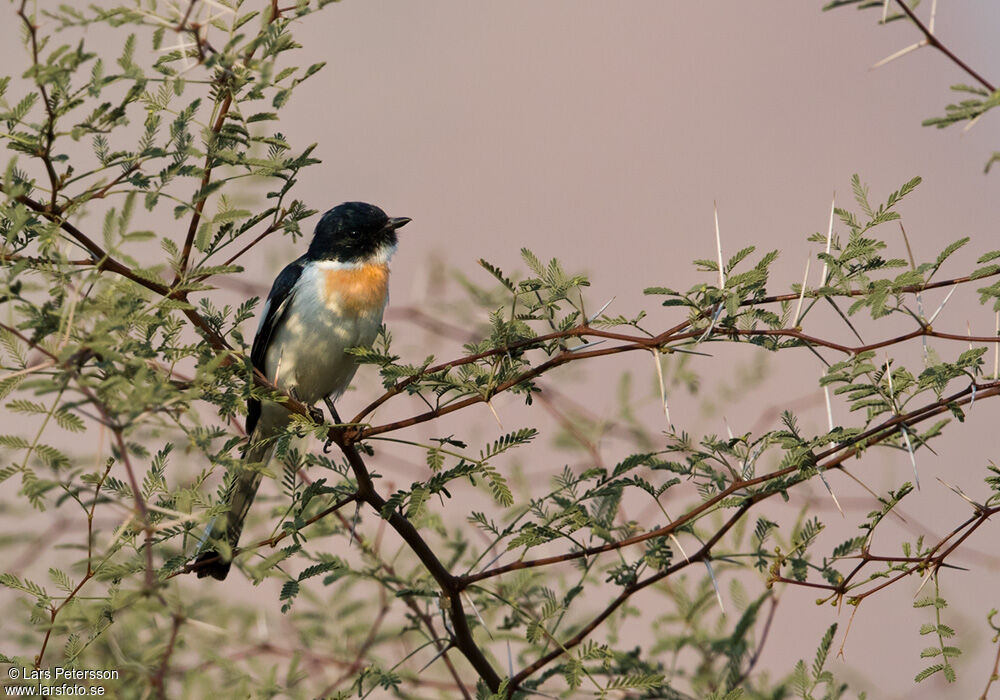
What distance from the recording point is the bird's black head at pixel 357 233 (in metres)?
4.69

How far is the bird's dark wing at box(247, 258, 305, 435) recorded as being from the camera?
460 cm

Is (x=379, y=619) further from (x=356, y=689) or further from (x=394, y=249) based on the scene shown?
(x=394, y=249)

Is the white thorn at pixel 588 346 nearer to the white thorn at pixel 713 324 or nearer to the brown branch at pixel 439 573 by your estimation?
the white thorn at pixel 713 324

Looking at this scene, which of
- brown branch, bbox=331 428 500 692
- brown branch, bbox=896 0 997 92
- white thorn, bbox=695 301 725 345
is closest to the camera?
brown branch, bbox=896 0 997 92

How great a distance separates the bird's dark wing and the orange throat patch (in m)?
0.22

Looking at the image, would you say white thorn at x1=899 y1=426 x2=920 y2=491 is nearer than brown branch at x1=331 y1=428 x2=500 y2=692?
Yes

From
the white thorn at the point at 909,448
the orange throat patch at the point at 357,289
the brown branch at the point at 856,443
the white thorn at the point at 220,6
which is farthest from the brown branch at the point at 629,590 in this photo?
the orange throat patch at the point at 357,289

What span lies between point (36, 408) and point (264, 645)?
181cm

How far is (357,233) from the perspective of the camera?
186 inches

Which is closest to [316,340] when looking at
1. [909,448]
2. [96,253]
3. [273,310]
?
[273,310]

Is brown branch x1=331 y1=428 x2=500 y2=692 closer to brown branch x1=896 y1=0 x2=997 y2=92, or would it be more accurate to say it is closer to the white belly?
the white belly

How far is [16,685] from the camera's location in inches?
107

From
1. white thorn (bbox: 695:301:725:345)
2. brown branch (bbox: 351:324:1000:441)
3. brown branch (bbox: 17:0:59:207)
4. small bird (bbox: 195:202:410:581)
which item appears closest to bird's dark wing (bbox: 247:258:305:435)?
small bird (bbox: 195:202:410:581)

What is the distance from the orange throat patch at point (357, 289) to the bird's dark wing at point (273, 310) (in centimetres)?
22
